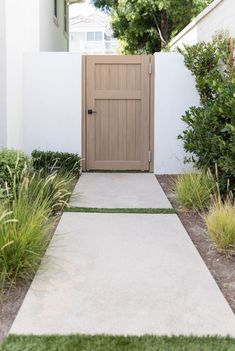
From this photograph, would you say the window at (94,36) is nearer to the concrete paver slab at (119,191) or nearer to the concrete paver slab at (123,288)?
the concrete paver slab at (119,191)

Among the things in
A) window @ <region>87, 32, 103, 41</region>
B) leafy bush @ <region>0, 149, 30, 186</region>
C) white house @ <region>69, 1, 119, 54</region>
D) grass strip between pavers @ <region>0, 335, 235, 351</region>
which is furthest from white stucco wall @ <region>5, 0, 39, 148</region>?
window @ <region>87, 32, 103, 41</region>

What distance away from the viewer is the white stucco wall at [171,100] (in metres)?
9.62

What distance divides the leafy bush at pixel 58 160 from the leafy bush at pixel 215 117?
8.34ft

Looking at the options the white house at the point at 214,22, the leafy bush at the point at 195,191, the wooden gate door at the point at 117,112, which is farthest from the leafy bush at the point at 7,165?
the white house at the point at 214,22

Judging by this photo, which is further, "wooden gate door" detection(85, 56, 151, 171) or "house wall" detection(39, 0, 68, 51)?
"house wall" detection(39, 0, 68, 51)

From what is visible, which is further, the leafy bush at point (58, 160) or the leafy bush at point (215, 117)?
the leafy bush at point (58, 160)

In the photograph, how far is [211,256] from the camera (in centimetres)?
Result: 485

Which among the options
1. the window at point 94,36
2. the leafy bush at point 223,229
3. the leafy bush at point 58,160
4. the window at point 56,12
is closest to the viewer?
the leafy bush at point 223,229

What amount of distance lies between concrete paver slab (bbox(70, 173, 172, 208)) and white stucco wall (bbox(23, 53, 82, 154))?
3.08 ft

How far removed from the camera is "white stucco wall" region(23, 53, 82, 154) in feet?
31.8

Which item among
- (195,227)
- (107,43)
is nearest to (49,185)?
(195,227)

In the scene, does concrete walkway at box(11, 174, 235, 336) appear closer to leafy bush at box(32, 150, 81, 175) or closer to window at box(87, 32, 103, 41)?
leafy bush at box(32, 150, 81, 175)

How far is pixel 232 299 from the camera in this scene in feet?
12.6

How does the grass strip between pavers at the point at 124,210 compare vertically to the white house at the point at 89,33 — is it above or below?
below
